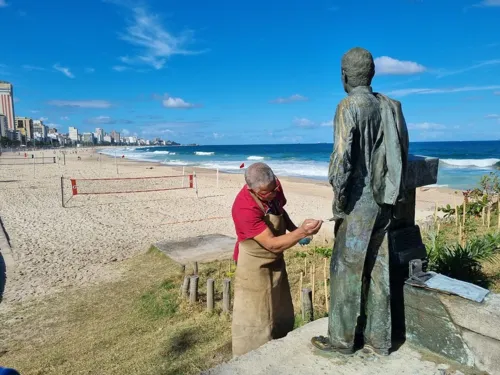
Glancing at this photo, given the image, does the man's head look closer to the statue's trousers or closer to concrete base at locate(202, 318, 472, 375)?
the statue's trousers

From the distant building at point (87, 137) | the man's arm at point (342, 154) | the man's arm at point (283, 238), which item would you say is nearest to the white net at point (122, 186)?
the man's arm at point (283, 238)

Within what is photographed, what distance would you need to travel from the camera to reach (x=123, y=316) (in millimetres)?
5242

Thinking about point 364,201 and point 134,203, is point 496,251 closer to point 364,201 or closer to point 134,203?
point 364,201

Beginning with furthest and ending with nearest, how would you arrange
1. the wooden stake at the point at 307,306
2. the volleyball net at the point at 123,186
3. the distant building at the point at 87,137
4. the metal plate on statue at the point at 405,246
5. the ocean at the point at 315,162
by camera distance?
the distant building at the point at 87,137
the ocean at the point at 315,162
the volleyball net at the point at 123,186
the wooden stake at the point at 307,306
the metal plate on statue at the point at 405,246

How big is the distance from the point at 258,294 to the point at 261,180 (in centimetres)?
88

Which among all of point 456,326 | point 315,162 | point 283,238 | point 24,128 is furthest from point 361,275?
point 24,128

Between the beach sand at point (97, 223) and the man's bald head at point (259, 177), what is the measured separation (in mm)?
5375

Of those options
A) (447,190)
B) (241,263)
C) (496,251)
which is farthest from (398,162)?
(447,190)

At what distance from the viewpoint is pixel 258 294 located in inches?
111

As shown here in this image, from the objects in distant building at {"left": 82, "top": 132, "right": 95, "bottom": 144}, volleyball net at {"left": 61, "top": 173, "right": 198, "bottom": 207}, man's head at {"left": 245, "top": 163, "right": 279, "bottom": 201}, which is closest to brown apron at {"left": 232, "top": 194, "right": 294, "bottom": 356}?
man's head at {"left": 245, "top": 163, "right": 279, "bottom": 201}

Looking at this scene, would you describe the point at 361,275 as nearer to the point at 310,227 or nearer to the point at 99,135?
the point at 310,227

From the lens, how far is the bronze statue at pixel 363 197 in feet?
7.32

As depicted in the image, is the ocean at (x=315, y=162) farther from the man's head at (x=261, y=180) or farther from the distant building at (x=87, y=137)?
the distant building at (x=87, y=137)

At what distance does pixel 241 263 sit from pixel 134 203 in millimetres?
13082
